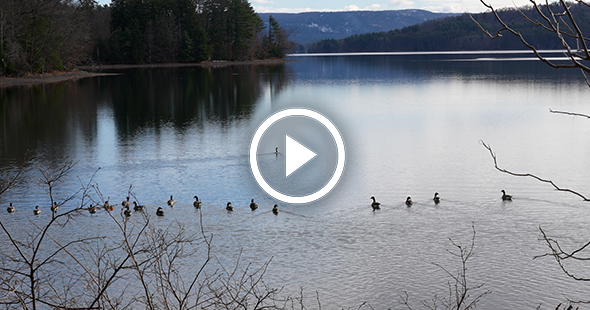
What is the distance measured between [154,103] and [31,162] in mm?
25804

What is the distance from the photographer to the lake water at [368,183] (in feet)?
43.7

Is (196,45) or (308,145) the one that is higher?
(196,45)

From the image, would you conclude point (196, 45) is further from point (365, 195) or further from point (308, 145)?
point (365, 195)

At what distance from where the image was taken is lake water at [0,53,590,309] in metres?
13.3

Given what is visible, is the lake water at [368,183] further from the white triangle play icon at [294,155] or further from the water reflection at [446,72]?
the water reflection at [446,72]

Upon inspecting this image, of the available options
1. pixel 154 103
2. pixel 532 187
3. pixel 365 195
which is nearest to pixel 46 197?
pixel 365 195

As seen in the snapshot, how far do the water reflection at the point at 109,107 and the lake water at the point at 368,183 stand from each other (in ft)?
0.65

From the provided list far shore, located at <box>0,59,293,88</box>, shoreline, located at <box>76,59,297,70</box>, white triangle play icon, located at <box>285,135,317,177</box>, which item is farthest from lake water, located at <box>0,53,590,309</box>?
shoreline, located at <box>76,59,297,70</box>

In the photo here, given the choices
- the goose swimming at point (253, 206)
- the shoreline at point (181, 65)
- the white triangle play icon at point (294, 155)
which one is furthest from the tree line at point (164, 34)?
the goose swimming at point (253, 206)

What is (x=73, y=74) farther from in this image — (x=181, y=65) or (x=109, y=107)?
(x=109, y=107)

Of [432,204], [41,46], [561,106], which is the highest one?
[41,46]

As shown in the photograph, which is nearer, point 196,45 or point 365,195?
point 365,195

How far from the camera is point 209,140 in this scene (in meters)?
30.8

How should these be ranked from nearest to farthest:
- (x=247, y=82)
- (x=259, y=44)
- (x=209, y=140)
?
(x=209, y=140)
(x=247, y=82)
(x=259, y=44)
